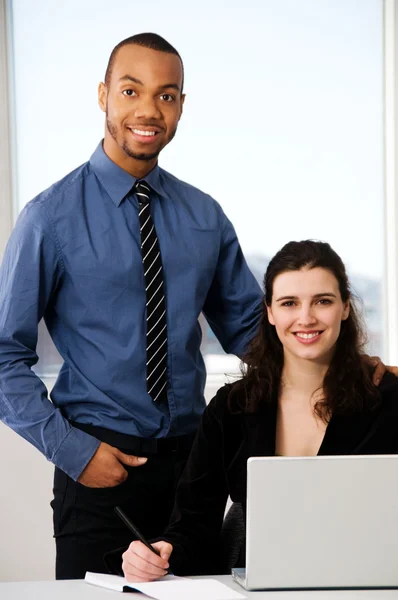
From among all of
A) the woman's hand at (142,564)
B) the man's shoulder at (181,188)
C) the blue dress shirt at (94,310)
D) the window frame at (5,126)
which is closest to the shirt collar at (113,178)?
the blue dress shirt at (94,310)

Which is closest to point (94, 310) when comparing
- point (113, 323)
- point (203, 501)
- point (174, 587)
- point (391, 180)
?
point (113, 323)

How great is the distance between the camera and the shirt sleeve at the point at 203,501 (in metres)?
1.95

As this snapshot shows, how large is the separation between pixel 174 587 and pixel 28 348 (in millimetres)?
823

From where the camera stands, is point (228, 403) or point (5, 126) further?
point (5, 126)

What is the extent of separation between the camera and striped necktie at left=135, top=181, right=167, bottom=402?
7.34 feet

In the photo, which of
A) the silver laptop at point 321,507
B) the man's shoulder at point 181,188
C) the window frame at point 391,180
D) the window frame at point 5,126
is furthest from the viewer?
the window frame at point 391,180

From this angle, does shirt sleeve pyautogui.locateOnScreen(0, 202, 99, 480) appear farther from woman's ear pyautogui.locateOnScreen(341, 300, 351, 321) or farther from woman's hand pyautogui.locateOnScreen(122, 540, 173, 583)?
woman's ear pyautogui.locateOnScreen(341, 300, 351, 321)

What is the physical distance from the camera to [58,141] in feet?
12.6

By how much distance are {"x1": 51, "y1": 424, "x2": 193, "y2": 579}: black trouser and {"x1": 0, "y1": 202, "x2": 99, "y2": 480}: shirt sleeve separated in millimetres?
98

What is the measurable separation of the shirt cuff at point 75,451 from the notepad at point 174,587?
0.42 m

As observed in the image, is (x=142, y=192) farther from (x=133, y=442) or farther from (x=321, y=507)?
(x=321, y=507)

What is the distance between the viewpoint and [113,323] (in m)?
2.24

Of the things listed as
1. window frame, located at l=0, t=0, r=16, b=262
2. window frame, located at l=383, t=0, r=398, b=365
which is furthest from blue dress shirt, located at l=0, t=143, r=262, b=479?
window frame, located at l=383, t=0, r=398, b=365

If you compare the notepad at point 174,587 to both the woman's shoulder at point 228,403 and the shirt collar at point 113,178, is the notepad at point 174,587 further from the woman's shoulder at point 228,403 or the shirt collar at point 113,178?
the shirt collar at point 113,178
